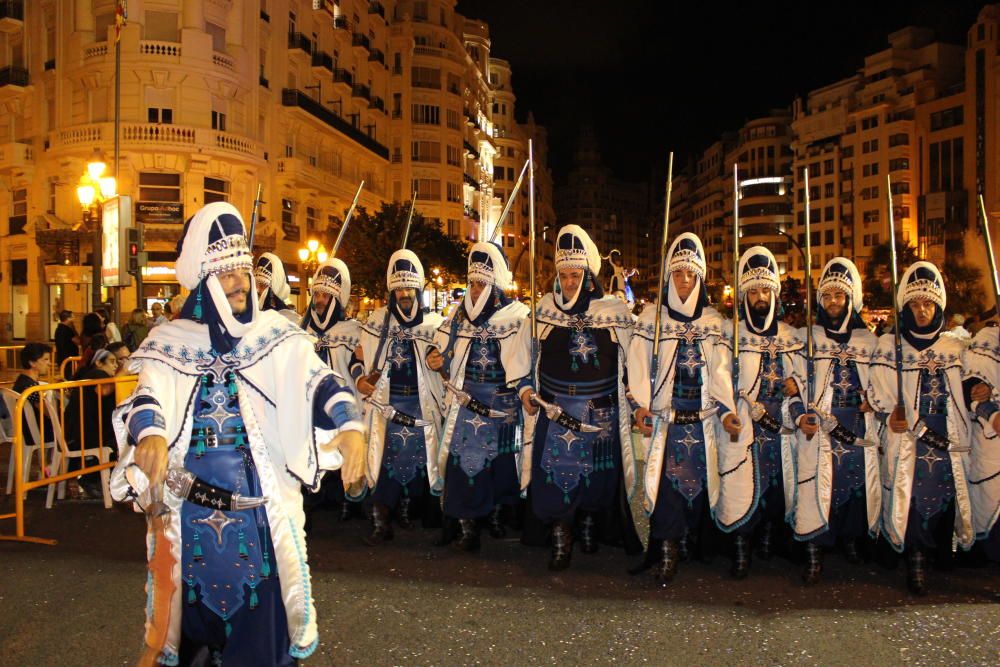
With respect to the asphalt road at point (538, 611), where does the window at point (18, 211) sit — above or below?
above

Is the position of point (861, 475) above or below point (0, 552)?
above

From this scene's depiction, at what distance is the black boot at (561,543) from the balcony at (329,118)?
35421mm

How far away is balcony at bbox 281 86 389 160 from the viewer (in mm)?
38438

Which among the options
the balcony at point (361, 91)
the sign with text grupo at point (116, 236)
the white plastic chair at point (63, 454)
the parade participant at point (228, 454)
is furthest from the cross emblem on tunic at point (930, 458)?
the balcony at point (361, 91)

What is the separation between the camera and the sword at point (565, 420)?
6.27 metres

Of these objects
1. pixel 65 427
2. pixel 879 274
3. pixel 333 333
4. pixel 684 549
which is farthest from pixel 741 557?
pixel 879 274

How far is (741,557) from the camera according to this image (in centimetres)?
602

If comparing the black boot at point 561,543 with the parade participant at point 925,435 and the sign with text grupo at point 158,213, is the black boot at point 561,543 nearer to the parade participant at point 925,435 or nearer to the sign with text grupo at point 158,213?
the parade participant at point 925,435

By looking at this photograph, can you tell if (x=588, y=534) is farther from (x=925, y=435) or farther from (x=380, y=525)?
(x=925, y=435)

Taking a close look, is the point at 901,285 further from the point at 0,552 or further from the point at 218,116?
the point at 218,116

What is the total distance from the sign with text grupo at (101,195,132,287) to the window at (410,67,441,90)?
46.7m

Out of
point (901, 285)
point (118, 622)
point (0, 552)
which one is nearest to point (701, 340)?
point (901, 285)

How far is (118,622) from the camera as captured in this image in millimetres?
5008

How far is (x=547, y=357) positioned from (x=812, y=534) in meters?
2.27
